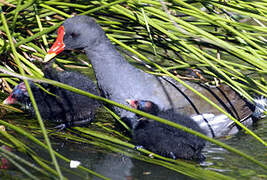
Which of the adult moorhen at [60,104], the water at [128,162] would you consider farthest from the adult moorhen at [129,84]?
the water at [128,162]

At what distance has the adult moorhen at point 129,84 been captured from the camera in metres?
3.25

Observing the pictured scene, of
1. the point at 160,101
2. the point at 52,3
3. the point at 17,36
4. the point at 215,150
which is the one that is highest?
the point at 52,3

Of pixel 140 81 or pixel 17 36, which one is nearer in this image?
pixel 140 81

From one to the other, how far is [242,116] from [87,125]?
1.29 metres

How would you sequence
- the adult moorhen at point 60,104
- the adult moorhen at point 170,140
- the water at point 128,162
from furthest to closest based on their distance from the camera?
the adult moorhen at point 60,104
the adult moorhen at point 170,140
the water at point 128,162

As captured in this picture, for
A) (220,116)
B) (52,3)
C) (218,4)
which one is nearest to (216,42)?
(218,4)

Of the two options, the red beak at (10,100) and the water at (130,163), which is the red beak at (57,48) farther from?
the water at (130,163)

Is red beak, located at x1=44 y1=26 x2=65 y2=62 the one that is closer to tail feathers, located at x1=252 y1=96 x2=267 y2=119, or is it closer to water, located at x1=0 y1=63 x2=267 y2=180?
water, located at x1=0 y1=63 x2=267 y2=180

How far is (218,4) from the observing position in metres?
3.16

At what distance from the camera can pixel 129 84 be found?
3.24 metres

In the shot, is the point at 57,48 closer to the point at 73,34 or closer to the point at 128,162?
the point at 73,34

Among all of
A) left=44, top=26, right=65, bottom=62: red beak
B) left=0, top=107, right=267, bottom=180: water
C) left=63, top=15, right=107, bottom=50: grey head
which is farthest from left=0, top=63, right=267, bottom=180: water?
left=63, top=15, right=107, bottom=50: grey head

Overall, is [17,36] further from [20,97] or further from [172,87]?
[172,87]

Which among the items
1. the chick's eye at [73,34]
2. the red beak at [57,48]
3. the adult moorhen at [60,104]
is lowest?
the adult moorhen at [60,104]
